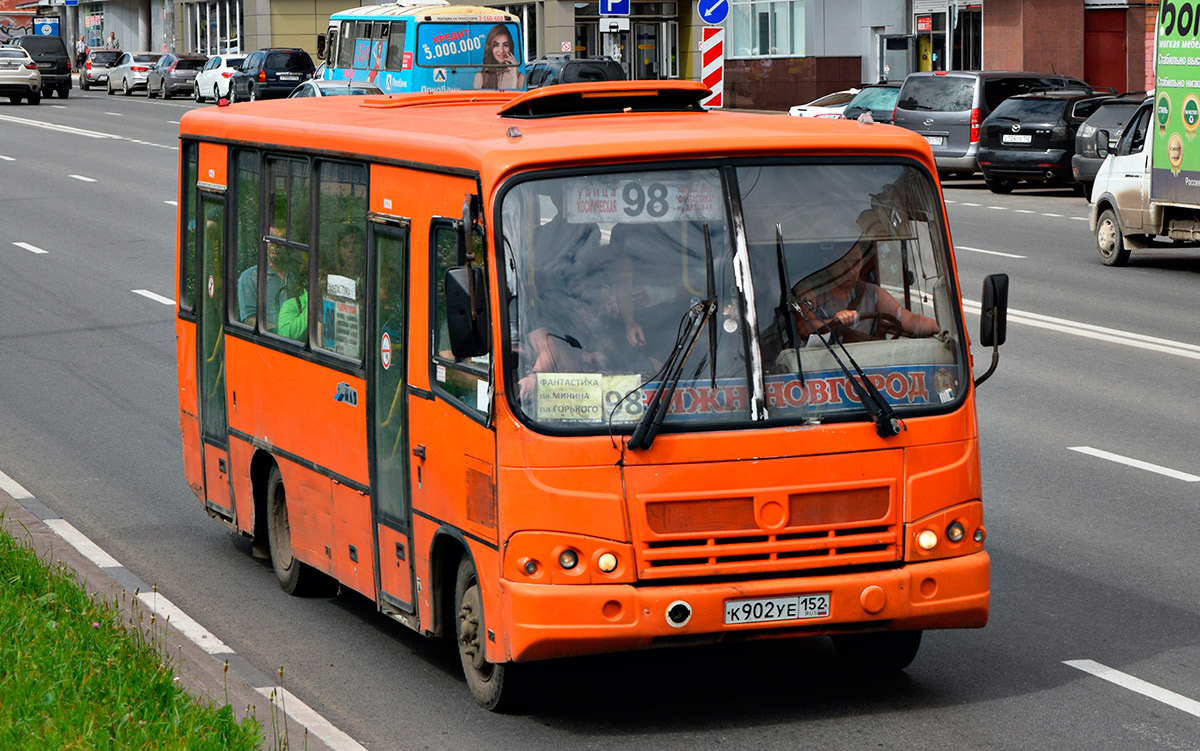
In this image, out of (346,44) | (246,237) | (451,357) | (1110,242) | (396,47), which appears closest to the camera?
(451,357)

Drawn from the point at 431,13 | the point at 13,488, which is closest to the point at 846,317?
the point at 13,488

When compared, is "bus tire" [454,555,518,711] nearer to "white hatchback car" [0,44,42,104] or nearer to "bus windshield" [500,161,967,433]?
"bus windshield" [500,161,967,433]

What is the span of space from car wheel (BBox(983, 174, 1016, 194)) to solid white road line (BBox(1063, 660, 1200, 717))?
83.6ft

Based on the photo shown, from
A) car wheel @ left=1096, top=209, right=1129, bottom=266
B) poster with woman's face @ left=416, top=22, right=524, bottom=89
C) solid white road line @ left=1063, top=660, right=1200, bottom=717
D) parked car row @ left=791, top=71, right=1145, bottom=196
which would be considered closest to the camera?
solid white road line @ left=1063, top=660, right=1200, bottom=717

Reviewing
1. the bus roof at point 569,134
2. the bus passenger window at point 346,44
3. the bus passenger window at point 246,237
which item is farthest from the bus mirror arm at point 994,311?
the bus passenger window at point 346,44

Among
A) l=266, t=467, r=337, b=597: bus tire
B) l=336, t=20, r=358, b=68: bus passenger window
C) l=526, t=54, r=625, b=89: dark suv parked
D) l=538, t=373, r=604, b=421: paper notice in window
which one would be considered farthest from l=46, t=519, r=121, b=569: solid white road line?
l=336, t=20, r=358, b=68: bus passenger window

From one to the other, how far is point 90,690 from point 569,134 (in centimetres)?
245

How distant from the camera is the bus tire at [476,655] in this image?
6.66 m

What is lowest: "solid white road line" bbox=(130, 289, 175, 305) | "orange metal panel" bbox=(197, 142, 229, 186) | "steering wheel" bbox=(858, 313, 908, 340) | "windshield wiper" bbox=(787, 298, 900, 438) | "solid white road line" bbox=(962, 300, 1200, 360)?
"solid white road line" bbox=(962, 300, 1200, 360)

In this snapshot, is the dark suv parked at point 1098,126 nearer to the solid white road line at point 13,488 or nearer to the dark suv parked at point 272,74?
the solid white road line at point 13,488

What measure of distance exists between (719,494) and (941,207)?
1.42 metres

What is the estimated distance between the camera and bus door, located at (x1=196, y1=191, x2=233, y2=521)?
30.9 ft

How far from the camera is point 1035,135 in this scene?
3111 centimetres

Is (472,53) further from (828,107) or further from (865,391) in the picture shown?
(865,391)
